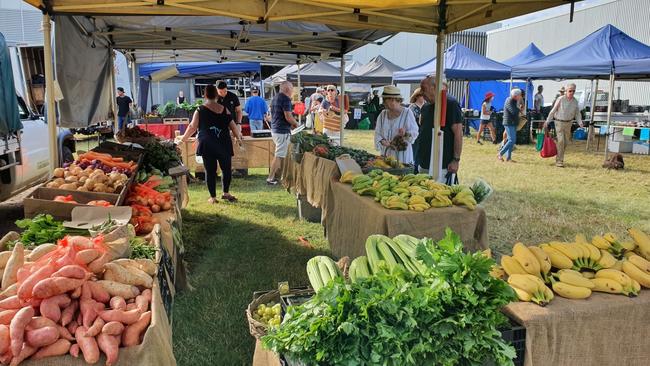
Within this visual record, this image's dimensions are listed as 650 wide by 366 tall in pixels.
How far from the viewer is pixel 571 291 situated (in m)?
2.31

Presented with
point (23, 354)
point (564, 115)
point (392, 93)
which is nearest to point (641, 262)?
point (23, 354)

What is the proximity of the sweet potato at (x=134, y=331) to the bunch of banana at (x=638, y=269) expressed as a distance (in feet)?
7.68

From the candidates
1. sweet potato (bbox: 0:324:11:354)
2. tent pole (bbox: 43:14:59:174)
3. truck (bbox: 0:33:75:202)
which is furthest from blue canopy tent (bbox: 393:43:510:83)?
sweet potato (bbox: 0:324:11:354)

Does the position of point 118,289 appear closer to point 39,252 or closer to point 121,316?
point 121,316

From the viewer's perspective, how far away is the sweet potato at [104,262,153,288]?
2.23 meters

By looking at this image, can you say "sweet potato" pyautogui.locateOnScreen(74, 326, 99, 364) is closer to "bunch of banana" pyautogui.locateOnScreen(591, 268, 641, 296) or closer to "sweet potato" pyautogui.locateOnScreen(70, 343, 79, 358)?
"sweet potato" pyautogui.locateOnScreen(70, 343, 79, 358)

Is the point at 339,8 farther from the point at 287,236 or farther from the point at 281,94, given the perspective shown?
the point at 281,94

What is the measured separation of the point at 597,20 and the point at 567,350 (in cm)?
3061

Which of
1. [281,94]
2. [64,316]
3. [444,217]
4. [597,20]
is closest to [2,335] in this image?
[64,316]

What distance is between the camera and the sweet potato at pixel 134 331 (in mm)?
1912

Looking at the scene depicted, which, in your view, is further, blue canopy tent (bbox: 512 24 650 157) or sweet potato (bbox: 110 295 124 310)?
blue canopy tent (bbox: 512 24 650 157)

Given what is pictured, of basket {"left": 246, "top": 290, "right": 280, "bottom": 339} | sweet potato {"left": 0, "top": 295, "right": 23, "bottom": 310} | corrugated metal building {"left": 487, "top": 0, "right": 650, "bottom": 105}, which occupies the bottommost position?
basket {"left": 246, "top": 290, "right": 280, "bottom": 339}

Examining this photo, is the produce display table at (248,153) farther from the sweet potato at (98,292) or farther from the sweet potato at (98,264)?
the sweet potato at (98,292)

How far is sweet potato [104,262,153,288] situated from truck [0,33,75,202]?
428 cm
